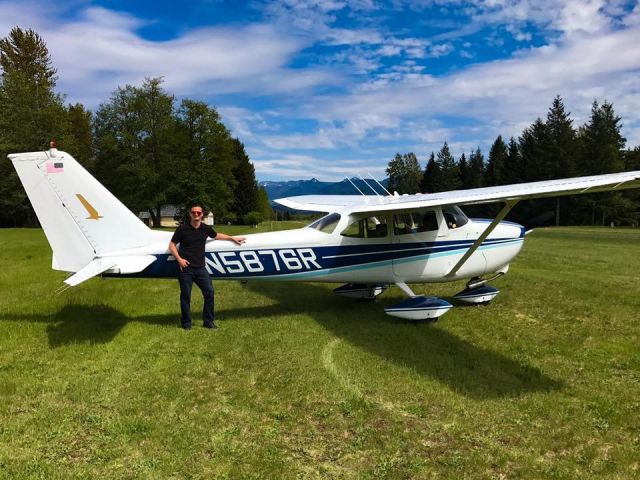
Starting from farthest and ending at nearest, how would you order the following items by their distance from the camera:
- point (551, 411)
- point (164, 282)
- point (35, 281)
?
point (164, 282), point (35, 281), point (551, 411)

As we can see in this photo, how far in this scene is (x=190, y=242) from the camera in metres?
6.90

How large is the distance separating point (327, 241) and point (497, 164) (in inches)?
2568

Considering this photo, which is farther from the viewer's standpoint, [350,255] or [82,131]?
[82,131]

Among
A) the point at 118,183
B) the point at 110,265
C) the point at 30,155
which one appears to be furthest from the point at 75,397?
the point at 118,183

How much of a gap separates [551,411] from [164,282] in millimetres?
9612

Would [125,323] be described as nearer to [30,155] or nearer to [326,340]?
[30,155]

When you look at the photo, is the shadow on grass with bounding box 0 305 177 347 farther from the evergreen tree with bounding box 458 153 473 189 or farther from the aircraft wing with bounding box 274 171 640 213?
the evergreen tree with bounding box 458 153 473 189

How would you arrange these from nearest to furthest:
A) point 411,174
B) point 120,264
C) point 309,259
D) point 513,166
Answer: point 120,264 → point 309,259 → point 513,166 → point 411,174

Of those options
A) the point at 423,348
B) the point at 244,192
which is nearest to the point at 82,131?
the point at 244,192

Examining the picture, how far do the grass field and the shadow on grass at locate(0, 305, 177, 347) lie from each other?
0.11 feet

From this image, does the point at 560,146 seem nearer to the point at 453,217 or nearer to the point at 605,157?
the point at 605,157

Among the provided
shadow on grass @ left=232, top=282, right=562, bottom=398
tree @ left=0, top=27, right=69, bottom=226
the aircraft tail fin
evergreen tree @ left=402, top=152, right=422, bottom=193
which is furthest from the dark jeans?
evergreen tree @ left=402, top=152, right=422, bottom=193

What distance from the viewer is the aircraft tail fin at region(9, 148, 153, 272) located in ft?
21.3

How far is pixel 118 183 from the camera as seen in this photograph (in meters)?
48.4
